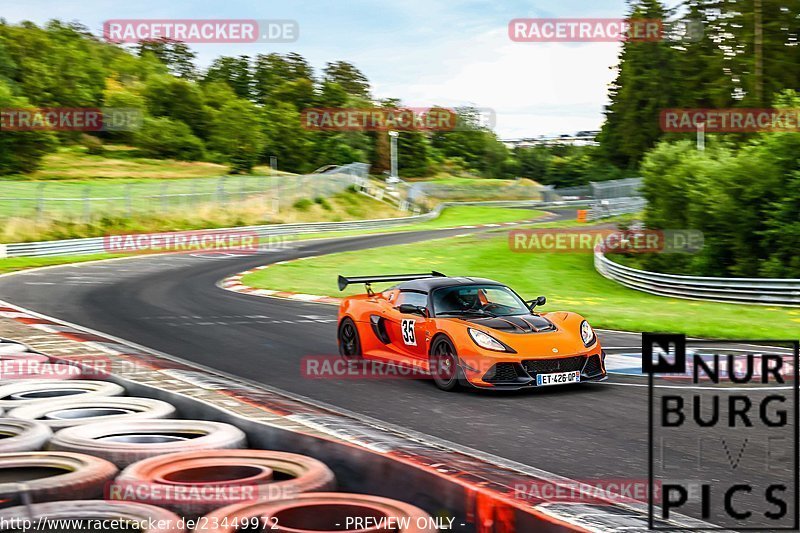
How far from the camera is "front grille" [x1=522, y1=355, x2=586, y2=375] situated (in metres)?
9.62

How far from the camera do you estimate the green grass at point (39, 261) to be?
102 feet

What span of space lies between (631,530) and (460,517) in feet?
2.58

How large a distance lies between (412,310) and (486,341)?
4.47ft

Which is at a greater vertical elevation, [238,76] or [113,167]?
[238,76]

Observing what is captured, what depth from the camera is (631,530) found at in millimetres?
4059

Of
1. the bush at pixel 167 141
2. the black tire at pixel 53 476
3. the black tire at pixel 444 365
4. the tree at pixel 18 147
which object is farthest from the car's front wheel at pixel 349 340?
the bush at pixel 167 141

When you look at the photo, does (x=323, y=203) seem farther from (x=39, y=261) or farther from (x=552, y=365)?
(x=552, y=365)

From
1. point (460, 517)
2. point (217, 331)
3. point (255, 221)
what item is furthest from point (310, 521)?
point (255, 221)

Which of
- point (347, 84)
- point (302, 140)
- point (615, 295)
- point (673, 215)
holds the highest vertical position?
point (347, 84)

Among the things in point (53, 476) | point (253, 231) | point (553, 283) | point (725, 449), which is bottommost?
point (553, 283)

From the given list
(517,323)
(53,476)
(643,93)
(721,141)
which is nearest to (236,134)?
(643,93)

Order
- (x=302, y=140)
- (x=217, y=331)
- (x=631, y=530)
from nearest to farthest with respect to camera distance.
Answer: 1. (x=631, y=530)
2. (x=217, y=331)
3. (x=302, y=140)

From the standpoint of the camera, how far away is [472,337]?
974 cm

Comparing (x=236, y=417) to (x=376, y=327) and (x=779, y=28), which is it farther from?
(x=779, y=28)
